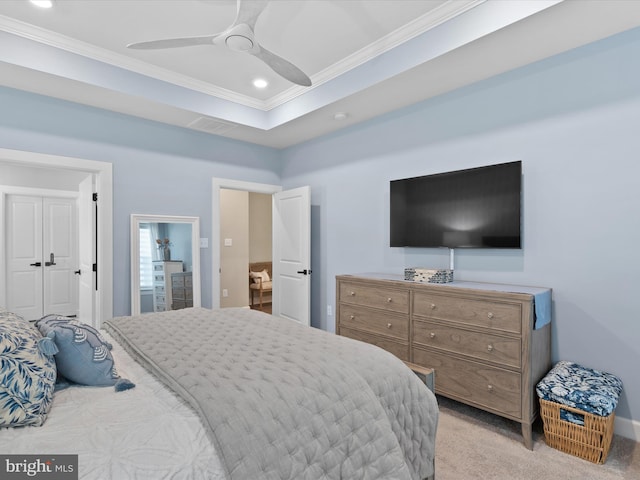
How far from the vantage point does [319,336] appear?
193cm

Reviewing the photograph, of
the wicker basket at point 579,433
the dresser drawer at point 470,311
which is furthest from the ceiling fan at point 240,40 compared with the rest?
the wicker basket at point 579,433

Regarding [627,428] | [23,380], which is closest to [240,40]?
[23,380]

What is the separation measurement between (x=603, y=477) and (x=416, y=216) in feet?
7.02

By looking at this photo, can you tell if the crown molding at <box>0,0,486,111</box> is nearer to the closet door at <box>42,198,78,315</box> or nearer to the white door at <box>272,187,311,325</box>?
the white door at <box>272,187,311,325</box>

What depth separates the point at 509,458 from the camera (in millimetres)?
2141

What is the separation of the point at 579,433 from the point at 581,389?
0.25m

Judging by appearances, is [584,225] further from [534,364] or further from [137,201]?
[137,201]

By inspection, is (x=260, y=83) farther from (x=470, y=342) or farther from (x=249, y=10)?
(x=470, y=342)

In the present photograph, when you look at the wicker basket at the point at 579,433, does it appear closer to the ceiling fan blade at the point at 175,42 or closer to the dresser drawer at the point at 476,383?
the dresser drawer at the point at 476,383

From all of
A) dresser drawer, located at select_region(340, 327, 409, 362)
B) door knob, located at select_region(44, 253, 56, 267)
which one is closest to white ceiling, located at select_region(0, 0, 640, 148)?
dresser drawer, located at select_region(340, 327, 409, 362)

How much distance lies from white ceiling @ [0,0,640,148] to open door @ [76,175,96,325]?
963 mm

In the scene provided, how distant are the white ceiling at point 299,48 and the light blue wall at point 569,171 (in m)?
0.19

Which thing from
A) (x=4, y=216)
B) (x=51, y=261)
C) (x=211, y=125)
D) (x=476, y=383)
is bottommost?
(x=476, y=383)

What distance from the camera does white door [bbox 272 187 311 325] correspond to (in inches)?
171
